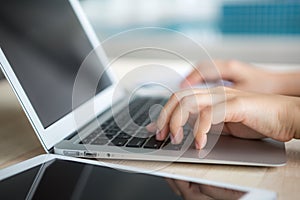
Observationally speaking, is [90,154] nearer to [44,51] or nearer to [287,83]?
[44,51]

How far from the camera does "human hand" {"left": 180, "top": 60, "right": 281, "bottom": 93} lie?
937 millimetres

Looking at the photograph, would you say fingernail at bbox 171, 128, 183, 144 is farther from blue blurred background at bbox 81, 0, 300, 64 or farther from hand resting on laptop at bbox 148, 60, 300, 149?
blue blurred background at bbox 81, 0, 300, 64

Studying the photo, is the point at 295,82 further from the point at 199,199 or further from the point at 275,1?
the point at 275,1

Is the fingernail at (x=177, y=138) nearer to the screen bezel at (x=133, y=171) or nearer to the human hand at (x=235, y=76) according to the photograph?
the screen bezel at (x=133, y=171)

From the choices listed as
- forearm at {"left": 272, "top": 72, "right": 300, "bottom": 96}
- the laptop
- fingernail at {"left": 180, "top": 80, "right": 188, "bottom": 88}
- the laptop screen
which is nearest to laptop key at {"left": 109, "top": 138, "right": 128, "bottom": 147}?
the laptop

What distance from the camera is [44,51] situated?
2.55 ft

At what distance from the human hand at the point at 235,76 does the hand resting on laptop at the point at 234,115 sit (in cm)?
23

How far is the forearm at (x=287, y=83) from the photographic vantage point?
952 mm

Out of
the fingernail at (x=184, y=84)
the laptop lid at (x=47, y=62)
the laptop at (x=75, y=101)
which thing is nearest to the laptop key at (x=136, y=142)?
the laptop at (x=75, y=101)

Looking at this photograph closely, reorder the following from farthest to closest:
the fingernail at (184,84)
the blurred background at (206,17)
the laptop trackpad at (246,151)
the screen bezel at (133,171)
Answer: the blurred background at (206,17) < the fingernail at (184,84) < the laptop trackpad at (246,151) < the screen bezel at (133,171)

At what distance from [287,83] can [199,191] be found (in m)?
0.53

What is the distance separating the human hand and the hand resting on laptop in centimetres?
23

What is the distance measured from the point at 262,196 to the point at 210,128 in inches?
8.2

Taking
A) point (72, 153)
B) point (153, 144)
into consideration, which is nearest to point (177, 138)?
point (153, 144)
